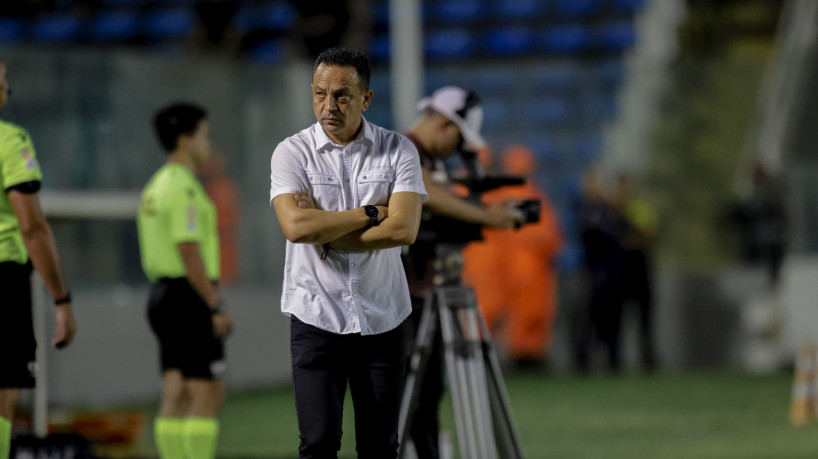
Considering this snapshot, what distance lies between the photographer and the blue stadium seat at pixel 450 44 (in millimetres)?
20156

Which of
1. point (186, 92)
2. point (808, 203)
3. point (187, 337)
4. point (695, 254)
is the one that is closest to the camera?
point (187, 337)

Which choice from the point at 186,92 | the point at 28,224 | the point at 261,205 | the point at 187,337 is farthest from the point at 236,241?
the point at 28,224

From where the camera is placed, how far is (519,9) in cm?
2020

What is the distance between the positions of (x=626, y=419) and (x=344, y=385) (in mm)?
6386

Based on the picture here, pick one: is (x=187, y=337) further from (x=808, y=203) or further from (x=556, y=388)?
(x=808, y=203)

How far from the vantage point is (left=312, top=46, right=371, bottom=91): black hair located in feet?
14.6

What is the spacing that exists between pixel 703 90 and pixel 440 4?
526cm

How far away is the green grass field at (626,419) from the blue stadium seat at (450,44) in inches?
259

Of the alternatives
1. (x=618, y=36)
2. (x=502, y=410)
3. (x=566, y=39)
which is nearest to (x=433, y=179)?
(x=502, y=410)

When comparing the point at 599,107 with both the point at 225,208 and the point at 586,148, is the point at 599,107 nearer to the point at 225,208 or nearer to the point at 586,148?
the point at 586,148

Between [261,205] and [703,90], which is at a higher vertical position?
[703,90]

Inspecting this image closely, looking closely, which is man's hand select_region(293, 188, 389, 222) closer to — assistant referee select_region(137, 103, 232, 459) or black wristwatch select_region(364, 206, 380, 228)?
black wristwatch select_region(364, 206, 380, 228)

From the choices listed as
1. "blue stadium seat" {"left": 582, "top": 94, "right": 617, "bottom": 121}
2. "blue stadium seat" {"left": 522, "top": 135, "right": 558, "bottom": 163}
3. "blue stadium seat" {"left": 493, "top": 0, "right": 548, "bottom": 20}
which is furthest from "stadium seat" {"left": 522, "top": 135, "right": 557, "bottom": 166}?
"blue stadium seat" {"left": 493, "top": 0, "right": 548, "bottom": 20}

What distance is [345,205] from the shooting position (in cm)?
460
